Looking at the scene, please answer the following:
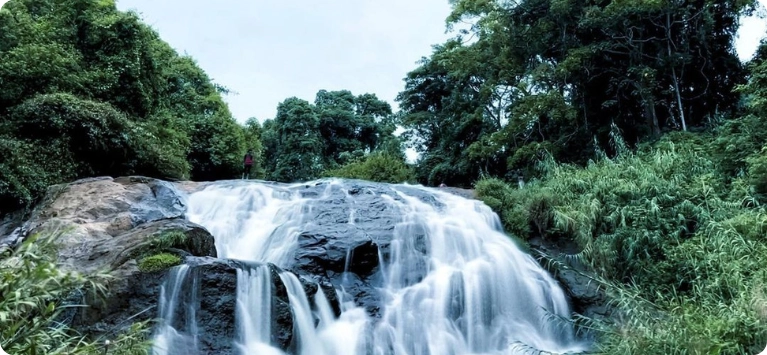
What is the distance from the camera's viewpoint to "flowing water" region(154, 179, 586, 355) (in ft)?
18.5

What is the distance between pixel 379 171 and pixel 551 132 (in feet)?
13.7

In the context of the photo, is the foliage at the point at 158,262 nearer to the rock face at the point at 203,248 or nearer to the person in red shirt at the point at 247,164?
the rock face at the point at 203,248

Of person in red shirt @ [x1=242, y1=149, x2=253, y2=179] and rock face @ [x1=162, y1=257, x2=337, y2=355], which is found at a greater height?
person in red shirt @ [x1=242, y1=149, x2=253, y2=179]

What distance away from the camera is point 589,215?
796cm

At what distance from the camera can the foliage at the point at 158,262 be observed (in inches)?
213

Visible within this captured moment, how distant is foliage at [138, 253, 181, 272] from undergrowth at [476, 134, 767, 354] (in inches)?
166

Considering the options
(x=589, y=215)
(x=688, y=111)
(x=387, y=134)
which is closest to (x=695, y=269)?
(x=589, y=215)

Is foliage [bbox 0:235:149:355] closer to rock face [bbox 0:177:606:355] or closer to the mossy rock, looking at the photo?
rock face [bbox 0:177:606:355]

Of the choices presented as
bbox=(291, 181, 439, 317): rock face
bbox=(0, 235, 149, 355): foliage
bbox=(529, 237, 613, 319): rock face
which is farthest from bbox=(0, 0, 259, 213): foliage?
bbox=(529, 237, 613, 319): rock face

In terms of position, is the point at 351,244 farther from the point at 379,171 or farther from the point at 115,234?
the point at 379,171

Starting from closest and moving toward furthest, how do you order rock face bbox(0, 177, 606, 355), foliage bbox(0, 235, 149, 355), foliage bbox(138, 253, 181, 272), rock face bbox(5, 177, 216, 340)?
foliage bbox(0, 235, 149, 355)
rock face bbox(5, 177, 216, 340)
rock face bbox(0, 177, 606, 355)
foliage bbox(138, 253, 181, 272)

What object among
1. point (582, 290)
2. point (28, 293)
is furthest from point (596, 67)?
point (28, 293)

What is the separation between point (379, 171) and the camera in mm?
13828

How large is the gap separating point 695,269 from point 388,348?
3.58 meters
